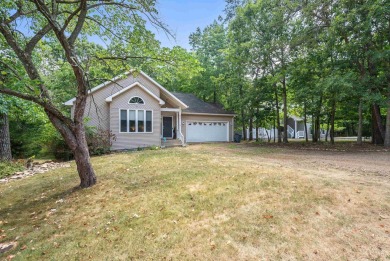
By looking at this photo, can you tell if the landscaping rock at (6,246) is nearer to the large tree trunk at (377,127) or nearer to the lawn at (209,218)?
the lawn at (209,218)

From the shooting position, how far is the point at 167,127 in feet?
64.2

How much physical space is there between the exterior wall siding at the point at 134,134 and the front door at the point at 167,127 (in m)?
2.53

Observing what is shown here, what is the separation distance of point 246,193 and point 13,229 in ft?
16.5

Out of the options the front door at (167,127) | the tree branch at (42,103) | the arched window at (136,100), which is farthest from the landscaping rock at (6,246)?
the front door at (167,127)

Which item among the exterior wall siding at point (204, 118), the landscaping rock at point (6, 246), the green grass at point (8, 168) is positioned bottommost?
the landscaping rock at point (6, 246)

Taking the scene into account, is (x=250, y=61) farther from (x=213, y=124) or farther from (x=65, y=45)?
(x=65, y=45)

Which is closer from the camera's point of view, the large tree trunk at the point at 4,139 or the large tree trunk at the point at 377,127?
the large tree trunk at the point at 4,139

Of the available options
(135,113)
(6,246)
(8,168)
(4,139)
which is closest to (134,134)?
(135,113)

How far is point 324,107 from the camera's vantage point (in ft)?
68.0

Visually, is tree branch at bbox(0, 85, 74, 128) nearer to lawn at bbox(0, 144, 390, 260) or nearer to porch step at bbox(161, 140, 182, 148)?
lawn at bbox(0, 144, 390, 260)

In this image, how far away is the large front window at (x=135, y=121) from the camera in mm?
15695

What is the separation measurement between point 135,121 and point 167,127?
13.0 feet

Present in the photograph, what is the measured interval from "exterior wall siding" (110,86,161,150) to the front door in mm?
2533

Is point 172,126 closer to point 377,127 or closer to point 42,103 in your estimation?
point 42,103
